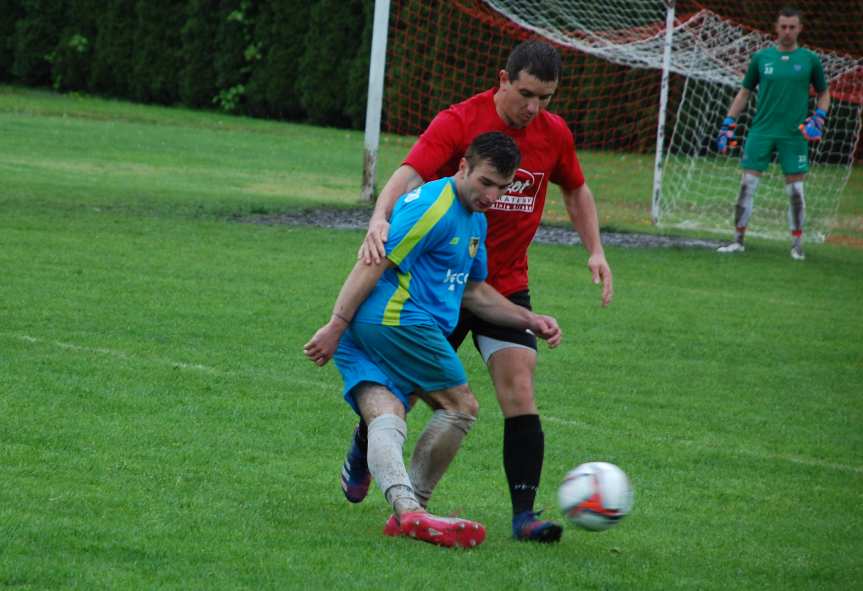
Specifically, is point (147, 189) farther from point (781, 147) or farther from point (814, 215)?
point (814, 215)

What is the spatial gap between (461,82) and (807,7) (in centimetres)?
677

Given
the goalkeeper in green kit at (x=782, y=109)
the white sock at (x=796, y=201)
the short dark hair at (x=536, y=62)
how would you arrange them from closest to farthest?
the short dark hair at (x=536, y=62) < the goalkeeper in green kit at (x=782, y=109) < the white sock at (x=796, y=201)

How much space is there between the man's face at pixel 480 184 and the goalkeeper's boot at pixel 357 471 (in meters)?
0.97

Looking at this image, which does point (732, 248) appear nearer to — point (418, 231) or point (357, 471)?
point (357, 471)

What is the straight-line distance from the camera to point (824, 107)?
1409 centimetres

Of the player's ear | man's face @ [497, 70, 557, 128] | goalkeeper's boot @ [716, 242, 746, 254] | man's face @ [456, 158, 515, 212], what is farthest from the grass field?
the player's ear

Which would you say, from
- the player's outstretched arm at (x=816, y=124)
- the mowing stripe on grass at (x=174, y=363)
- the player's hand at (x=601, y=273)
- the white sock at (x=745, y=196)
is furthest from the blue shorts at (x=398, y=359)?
the white sock at (x=745, y=196)

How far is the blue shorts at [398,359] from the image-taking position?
514 cm

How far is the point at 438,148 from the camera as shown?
5535 mm

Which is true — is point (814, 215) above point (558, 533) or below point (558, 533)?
below

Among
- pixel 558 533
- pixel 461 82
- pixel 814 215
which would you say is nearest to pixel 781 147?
pixel 814 215

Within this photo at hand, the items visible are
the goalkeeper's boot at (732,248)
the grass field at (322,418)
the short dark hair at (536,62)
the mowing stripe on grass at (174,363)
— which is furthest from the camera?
the goalkeeper's boot at (732,248)

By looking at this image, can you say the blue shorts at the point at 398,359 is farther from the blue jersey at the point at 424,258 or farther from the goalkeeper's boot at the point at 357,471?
the goalkeeper's boot at the point at 357,471

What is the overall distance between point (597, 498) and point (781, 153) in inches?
394
